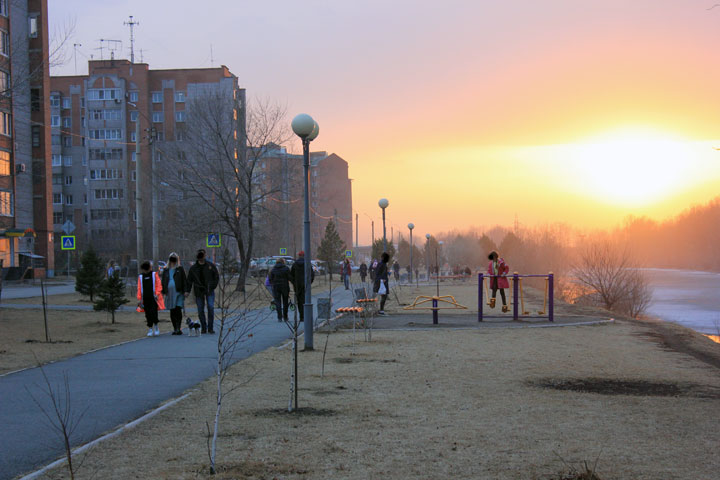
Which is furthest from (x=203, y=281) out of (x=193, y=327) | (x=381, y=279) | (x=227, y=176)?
(x=227, y=176)

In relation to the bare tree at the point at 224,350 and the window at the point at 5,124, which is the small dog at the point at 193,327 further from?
the window at the point at 5,124

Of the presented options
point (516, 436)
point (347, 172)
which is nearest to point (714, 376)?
point (516, 436)

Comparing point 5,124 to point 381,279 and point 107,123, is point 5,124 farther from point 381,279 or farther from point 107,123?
point 381,279

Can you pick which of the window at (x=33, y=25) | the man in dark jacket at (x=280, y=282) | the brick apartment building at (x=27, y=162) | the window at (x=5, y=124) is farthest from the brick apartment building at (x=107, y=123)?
the man in dark jacket at (x=280, y=282)

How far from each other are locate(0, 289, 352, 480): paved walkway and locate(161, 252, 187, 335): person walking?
1.07 m

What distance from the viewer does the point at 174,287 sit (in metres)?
16.1

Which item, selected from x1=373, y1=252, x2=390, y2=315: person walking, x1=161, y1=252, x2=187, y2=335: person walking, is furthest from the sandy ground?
x1=373, y1=252, x2=390, y2=315: person walking

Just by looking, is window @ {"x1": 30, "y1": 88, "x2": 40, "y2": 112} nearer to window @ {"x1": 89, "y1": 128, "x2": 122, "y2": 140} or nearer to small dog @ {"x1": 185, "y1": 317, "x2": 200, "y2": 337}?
window @ {"x1": 89, "y1": 128, "x2": 122, "y2": 140}

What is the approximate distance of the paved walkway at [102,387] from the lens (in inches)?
242

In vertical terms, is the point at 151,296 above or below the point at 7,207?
below

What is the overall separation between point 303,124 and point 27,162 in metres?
49.6

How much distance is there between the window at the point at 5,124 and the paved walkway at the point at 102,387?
139 ft

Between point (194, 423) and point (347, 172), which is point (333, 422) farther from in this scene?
point (347, 172)

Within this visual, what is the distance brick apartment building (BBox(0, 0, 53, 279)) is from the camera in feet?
167
